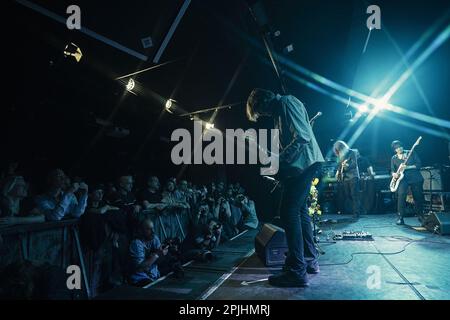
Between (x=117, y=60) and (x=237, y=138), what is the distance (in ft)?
21.3

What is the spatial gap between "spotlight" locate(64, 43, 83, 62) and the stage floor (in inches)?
155

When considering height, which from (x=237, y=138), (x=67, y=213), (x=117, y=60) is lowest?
(x=67, y=213)

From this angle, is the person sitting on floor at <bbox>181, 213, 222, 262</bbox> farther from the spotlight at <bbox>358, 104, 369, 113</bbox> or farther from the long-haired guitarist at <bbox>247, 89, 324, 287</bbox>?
the spotlight at <bbox>358, 104, 369, 113</bbox>

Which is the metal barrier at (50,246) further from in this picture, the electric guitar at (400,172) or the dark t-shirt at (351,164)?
the electric guitar at (400,172)

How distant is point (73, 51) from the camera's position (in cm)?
434

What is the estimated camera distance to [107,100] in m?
6.05

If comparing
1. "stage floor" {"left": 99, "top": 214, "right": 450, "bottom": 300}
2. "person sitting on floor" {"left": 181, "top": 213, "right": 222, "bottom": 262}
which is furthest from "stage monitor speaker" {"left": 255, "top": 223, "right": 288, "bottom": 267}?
"person sitting on floor" {"left": 181, "top": 213, "right": 222, "bottom": 262}

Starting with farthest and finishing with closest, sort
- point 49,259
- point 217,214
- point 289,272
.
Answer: point 217,214
point 49,259
point 289,272

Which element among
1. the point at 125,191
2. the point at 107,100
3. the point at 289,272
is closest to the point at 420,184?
the point at 289,272

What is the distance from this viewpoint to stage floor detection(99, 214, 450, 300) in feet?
6.17

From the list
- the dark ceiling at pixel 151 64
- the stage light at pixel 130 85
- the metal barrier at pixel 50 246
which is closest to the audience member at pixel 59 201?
the metal barrier at pixel 50 246

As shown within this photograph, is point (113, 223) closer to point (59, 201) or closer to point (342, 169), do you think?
point (59, 201)
